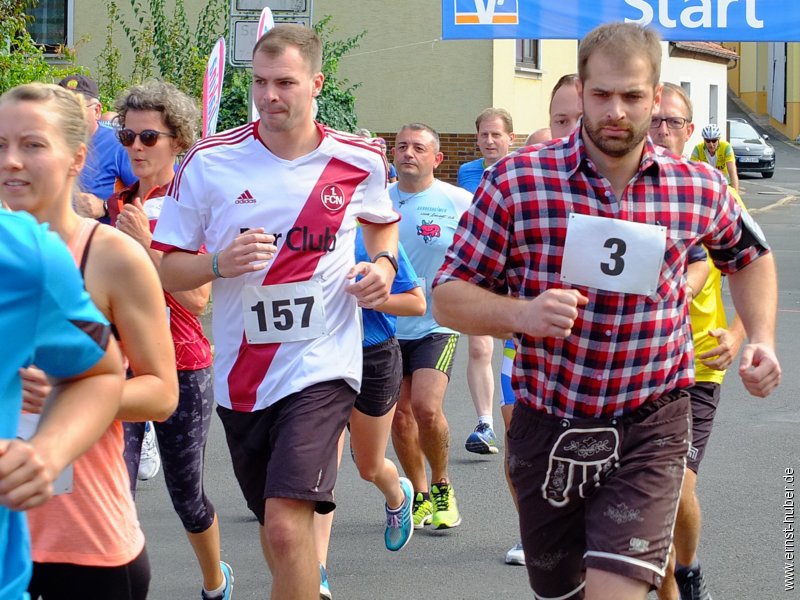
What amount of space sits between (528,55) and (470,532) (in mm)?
20102

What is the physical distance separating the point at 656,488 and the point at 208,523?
219 cm

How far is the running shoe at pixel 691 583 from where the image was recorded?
5426 millimetres

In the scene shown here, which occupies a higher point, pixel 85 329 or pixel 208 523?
pixel 85 329

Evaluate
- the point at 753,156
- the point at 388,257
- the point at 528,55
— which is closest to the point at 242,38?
the point at 388,257

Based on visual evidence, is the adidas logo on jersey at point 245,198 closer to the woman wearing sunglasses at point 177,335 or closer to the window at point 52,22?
the woman wearing sunglasses at point 177,335

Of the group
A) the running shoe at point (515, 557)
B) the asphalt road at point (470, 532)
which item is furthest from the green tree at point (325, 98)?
the running shoe at point (515, 557)

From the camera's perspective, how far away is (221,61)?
10.3 metres

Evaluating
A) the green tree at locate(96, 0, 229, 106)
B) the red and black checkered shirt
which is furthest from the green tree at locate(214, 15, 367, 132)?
the red and black checkered shirt

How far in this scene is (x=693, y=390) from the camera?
5.45 metres

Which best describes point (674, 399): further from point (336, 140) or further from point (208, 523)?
point (208, 523)

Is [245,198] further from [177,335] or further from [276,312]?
[177,335]

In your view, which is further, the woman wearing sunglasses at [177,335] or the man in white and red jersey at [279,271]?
the woman wearing sunglasses at [177,335]

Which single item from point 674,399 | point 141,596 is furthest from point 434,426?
point 141,596

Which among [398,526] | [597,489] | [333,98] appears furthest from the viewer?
[333,98]
